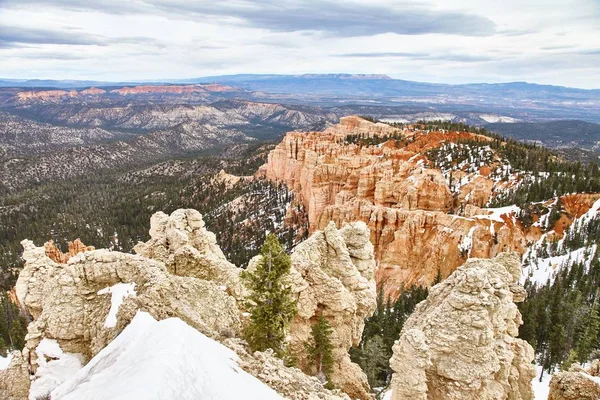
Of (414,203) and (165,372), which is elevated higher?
(165,372)

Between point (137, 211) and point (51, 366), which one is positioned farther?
point (137, 211)

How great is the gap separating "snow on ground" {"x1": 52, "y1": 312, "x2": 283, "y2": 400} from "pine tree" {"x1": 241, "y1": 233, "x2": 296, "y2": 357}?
482 centimetres

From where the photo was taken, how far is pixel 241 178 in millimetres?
141000

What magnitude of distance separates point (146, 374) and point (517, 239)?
68.4 m

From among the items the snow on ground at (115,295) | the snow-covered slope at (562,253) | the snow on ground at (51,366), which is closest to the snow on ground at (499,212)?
the snow-covered slope at (562,253)

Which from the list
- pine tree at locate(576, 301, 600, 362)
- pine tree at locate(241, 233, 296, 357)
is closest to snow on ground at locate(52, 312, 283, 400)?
Result: pine tree at locate(241, 233, 296, 357)

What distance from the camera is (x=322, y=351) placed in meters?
18.5

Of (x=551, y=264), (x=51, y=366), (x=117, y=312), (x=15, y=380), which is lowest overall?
(x=551, y=264)

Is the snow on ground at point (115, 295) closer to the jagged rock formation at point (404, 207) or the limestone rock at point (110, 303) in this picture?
the limestone rock at point (110, 303)

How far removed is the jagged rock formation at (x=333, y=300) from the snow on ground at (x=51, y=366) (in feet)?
28.0

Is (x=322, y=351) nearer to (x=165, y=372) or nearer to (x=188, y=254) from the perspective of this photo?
(x=188, y=254)

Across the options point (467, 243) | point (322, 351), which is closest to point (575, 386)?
point (322, 351)

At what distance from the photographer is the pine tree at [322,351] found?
18.5 m

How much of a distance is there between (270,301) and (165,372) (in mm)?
8729
